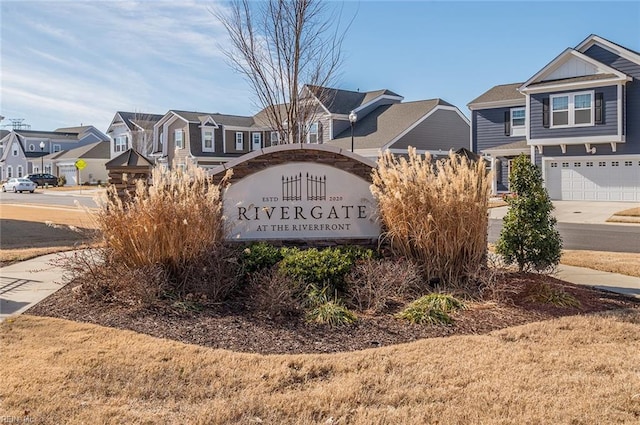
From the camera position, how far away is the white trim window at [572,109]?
85.8 feet

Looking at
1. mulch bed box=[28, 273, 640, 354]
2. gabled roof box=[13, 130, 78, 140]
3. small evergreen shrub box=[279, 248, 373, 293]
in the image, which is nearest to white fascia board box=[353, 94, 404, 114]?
small evergreen shrub box=[279, 248, 373, 293]

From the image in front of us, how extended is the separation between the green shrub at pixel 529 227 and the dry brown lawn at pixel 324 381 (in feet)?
6.93

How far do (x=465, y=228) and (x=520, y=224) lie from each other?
3.44 ft

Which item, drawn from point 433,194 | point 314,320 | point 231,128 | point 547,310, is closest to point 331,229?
point 433,194

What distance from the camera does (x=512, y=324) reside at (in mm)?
6082

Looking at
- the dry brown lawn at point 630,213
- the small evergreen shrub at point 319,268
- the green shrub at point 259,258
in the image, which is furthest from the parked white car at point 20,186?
the small evergreen shrub at point 319,268

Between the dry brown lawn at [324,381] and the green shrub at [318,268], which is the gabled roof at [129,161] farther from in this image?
the dry brown lawn at [324,381]

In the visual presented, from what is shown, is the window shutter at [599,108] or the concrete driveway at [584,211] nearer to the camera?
the concrete driveway at [584,211]

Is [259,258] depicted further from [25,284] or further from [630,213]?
[630,213]

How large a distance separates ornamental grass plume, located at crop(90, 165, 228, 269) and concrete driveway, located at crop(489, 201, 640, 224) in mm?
15994

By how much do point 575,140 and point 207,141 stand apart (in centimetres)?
2695

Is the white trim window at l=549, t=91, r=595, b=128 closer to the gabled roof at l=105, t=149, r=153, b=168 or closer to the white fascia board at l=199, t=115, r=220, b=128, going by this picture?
the gabled roof at l=105, t=149, r=153, b=168

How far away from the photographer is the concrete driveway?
20094mm

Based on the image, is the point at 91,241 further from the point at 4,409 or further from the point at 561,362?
the point at 561,362
